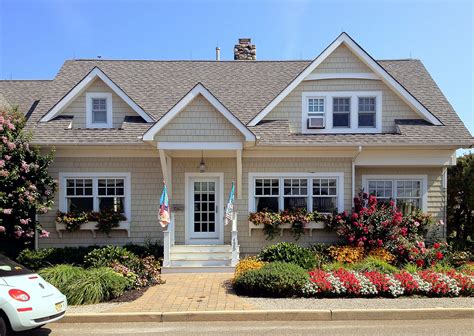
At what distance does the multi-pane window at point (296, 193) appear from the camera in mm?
13781

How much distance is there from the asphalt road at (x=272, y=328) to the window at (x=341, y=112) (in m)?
7.80

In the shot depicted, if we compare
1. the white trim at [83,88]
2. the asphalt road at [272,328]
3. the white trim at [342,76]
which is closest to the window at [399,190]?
the white trim at [342,76]

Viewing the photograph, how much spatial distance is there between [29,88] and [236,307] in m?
14.9

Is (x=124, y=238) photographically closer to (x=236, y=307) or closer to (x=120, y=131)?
(x=120, y=131)

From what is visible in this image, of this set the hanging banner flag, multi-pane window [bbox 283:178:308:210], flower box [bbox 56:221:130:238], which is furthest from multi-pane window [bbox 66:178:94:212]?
multi-pane window [bbox 283:178:308:210]

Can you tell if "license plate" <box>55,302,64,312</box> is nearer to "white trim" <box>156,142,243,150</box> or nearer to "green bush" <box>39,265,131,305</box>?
"green bush" <box>39,265,131,305</box>

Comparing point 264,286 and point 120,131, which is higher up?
point 120,131

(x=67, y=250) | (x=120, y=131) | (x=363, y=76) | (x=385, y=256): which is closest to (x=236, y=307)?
(x=385, y=256)

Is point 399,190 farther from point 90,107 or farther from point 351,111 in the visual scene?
point 90,107

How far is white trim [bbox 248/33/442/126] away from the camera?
14.0 meters

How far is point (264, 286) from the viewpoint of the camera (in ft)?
29.8

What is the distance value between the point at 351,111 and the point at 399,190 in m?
3.02

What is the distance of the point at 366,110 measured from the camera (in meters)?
14.4

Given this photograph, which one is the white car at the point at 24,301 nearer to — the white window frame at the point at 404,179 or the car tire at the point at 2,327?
the car tire at the point at 2,327
